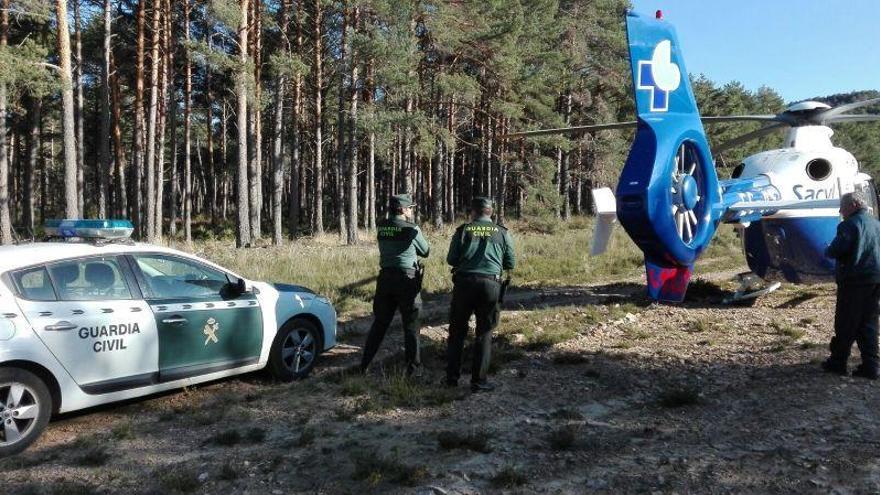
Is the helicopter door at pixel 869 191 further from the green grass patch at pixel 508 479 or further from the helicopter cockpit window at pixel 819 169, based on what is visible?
the green grass patch at pixel 508 479

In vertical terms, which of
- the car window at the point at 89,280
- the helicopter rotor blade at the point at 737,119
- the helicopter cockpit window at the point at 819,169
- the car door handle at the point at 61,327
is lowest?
the car door handle at the point at 61,327

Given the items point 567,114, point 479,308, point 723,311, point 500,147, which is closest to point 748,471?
point 479,308

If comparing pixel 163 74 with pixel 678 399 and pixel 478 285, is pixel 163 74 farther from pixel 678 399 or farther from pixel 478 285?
pixel 678 399

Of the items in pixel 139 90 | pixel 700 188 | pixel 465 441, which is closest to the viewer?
pixel 465 441

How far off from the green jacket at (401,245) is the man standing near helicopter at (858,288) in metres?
4.30

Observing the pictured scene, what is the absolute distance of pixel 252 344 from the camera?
6.35 metres

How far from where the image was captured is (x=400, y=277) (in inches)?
259

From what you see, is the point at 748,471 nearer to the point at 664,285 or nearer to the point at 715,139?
the point at 664,285

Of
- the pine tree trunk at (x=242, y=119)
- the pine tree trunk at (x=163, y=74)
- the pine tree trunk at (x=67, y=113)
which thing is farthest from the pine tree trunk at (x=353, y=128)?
the pine tree trunk at (x=67, y=113)

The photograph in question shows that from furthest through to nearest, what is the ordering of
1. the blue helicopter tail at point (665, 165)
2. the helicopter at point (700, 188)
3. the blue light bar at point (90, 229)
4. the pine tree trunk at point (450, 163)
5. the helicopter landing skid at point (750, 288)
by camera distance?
the pine tree trunk at point (450, 163) < the helicopter landing skid at point (750, 288) < the helicopter at point (700, 188) < the blue helicopter tail at point (665, 165) < the blue light bar at point (90, 229)

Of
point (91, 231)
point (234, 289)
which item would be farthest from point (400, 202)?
point (91, 231)

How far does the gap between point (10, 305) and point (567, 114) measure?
31.3 metres

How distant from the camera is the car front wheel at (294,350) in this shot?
6.62 meters

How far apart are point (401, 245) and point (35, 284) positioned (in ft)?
10.8
